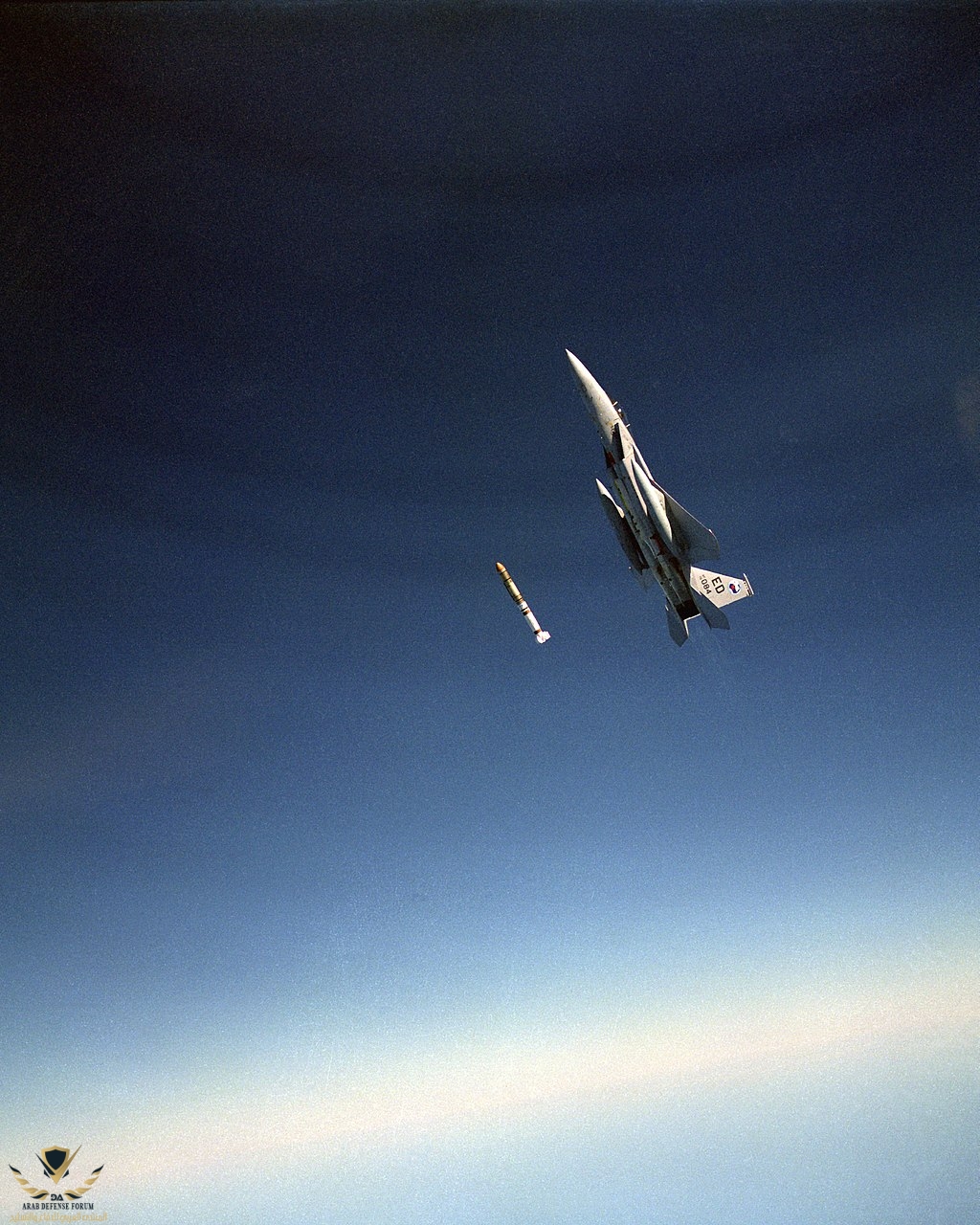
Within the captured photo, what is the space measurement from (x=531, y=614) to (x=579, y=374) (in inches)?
391

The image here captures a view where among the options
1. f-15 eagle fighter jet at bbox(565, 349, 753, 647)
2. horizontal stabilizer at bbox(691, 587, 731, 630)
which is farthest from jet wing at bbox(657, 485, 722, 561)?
horizontal stabilizer at bbox(691, 587, 731, 630)

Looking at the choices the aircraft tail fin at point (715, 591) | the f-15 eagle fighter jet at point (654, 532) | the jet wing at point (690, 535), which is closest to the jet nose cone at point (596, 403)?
the f-15 eagle fighter jet at point (654, 532)

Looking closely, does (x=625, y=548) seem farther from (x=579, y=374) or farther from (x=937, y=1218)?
(x=937, y=1218)

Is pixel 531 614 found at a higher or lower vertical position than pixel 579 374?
lower

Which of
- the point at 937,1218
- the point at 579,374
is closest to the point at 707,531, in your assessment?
the point at 579,374

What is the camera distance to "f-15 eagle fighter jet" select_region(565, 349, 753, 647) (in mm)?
33969

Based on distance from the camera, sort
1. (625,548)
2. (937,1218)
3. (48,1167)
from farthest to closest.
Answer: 1. (937,1218)
2. (625,548)
3. (48,1167)

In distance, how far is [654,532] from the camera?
113 feet

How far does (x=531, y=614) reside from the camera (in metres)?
38.0

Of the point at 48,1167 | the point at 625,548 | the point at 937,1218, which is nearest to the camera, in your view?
the point at 48,1167

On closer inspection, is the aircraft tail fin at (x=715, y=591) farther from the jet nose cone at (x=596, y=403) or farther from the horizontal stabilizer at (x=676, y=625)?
the jet nose cone at (x=596, y=403)

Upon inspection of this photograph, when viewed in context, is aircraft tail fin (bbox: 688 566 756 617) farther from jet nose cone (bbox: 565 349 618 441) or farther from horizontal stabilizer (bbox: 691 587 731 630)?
jet nose cone (bbox: 565 349 618 441)

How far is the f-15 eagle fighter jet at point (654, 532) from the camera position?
34.0 metres

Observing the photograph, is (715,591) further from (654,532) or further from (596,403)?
(596,403)
